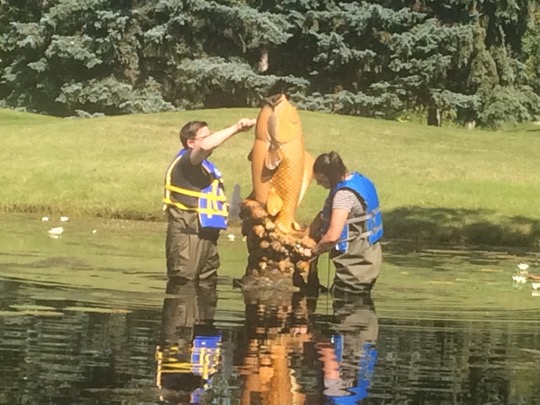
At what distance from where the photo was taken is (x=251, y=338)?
367 inches

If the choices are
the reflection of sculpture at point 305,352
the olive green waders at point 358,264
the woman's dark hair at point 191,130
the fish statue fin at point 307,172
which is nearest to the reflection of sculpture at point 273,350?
the reflection of sculpture at point 305,352

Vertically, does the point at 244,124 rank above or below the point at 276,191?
above

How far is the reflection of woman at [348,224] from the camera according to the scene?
12.2 m

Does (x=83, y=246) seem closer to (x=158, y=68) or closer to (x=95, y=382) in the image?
(x=95, y=382)

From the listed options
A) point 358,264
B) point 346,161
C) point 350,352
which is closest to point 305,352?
point 350,352

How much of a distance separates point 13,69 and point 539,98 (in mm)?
18311

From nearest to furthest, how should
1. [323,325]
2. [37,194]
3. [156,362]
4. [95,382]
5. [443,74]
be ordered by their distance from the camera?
[95,382] → [156,362] → [323,325] → [37,194] → [443,74]

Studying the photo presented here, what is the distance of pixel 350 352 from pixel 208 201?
4.19 metres

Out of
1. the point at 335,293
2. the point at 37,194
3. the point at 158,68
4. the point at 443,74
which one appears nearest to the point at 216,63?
the point at 158,68

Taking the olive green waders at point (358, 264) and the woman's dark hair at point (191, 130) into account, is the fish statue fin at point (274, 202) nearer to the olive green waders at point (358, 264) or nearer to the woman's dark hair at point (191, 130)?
the olive green waders at point (358, 264)

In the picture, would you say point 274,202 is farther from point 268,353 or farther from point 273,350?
point 268,353

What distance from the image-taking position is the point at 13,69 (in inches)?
1982

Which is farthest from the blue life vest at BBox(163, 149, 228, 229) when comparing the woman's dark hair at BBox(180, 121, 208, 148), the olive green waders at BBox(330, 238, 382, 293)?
the olive green waders at BBox(330, 238, 382, 293)

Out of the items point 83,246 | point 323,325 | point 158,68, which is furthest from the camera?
point 158,68
